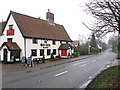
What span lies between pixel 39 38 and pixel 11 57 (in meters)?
6.62

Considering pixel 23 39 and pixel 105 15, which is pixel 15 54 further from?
pixel 105 15

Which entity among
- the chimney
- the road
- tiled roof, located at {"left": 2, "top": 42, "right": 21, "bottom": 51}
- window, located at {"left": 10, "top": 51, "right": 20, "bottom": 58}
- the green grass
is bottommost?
the road

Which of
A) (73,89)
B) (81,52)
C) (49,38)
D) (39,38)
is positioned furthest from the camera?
(81,52)

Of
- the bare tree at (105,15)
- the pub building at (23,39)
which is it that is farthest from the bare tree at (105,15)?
the pub building at (23,39)

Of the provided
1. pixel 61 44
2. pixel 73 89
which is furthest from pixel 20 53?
pixel 73 89

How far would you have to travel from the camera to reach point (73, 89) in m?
7.21

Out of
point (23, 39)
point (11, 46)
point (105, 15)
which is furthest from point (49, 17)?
point (105, 15)

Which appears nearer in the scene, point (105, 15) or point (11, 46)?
point (105, 15)

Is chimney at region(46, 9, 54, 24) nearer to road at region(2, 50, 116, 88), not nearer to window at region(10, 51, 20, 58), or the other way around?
window at region(10, 51, 20, 58)

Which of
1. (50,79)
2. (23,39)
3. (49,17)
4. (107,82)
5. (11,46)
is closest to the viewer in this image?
(107,82)

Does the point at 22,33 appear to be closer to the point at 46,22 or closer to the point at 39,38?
the point at 39,38

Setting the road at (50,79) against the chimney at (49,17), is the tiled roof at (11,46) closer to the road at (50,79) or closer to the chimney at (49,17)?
the road at (50,79)

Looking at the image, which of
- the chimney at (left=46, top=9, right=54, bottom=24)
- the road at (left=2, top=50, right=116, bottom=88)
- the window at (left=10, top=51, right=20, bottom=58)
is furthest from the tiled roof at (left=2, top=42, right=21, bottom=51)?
the chimney at (left=46, top=9, right=54, bottom=24)

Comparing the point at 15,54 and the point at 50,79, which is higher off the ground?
the point at 15,54
